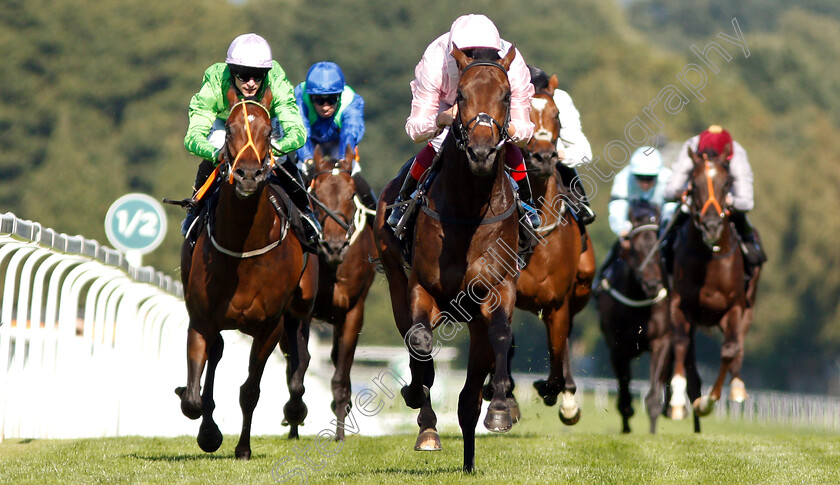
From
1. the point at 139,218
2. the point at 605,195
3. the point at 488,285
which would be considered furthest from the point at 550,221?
the point at 605,195

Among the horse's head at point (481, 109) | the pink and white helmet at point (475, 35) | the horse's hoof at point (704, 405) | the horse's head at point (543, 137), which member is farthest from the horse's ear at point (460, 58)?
the horse's hoof at point (704, 405)

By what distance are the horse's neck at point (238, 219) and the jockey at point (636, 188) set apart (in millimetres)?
6128

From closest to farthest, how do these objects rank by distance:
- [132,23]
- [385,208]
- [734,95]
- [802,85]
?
[385,208] < [132,23] < [734,95] < [802,85]

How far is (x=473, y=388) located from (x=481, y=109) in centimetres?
151

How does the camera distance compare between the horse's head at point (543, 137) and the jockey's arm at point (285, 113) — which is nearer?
the jockey's arm at point (285, 113)

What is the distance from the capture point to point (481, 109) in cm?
651

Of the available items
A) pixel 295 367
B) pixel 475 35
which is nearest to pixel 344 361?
pixel 295 367

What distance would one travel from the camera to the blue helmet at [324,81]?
10125 mm

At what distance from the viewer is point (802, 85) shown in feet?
180

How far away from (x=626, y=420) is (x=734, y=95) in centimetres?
3563

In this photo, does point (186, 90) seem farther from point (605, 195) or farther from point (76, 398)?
point (76, 398)

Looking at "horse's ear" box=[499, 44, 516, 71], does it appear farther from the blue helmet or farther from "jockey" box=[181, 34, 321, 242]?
the blue helmet

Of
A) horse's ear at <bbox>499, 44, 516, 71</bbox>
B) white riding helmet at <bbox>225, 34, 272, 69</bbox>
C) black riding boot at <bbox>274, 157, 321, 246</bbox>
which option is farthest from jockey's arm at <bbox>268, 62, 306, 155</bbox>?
horse's ear at <bbox>499, 44, 516, 71</bbox>

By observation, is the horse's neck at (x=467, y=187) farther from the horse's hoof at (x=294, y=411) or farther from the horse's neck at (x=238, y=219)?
the horse's hoof at (x=294, y=411)
